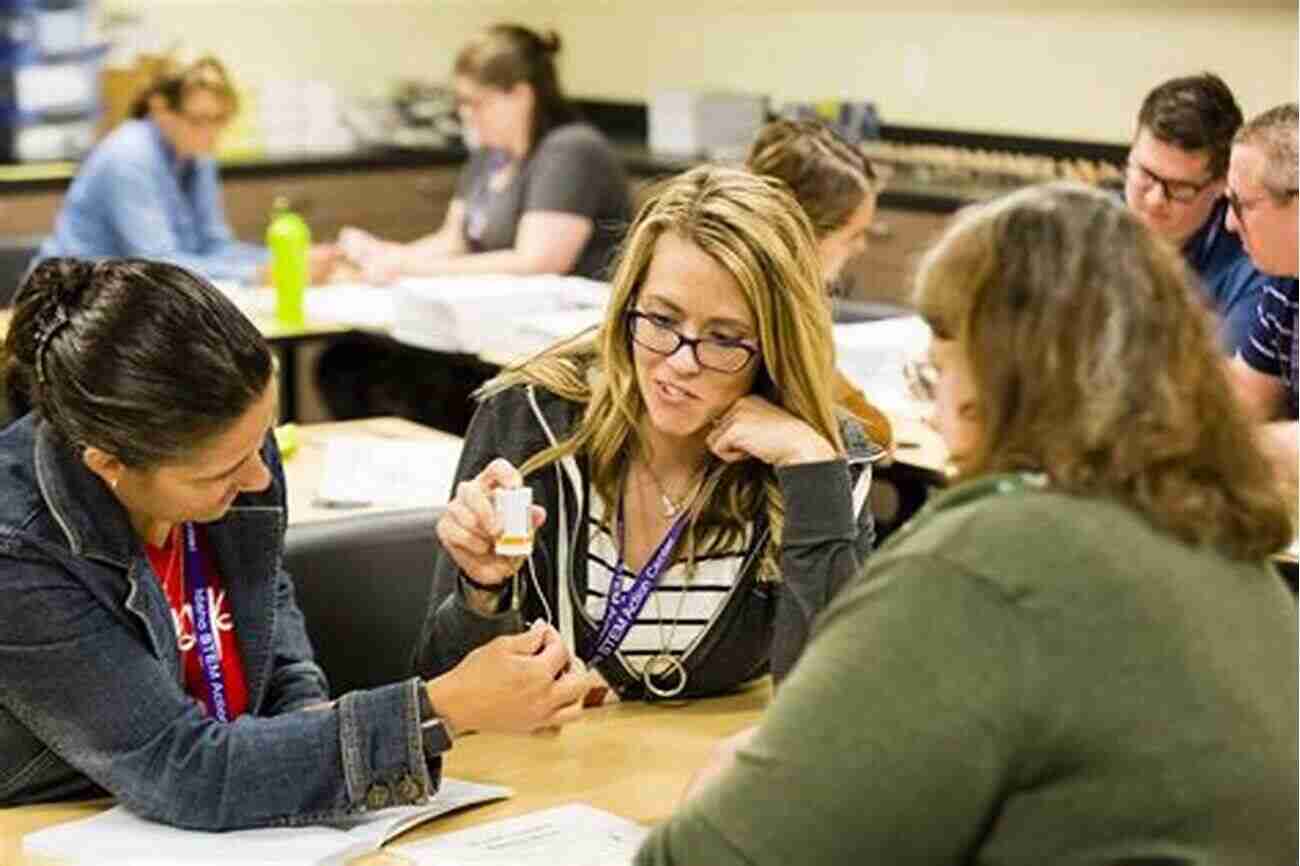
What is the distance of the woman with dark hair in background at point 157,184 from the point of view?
5785mm

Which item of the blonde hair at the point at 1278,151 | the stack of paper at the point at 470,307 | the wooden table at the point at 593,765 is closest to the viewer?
the wooden table at the point at 593,765

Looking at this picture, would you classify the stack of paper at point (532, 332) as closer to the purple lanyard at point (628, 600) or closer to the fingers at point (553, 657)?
the purple lanyard at point (628, 600)

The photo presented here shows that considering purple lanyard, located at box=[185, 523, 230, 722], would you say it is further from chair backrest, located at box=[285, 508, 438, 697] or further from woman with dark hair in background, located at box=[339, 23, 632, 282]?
woman with dark hair in background, located at box=[339, 23, 632, 282]

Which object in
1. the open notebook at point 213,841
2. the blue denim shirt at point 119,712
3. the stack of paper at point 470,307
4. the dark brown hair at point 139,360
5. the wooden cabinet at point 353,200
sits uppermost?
the dark brown hair at point 139,360

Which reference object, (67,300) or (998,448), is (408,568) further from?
(998,448)

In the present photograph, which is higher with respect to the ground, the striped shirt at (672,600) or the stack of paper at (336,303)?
the striped shirt at (672,600)

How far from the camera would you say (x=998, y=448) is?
145 cm

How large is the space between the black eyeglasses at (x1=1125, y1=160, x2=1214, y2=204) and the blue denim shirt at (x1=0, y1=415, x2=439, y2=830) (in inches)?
95.4

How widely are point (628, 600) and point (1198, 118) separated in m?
2.07

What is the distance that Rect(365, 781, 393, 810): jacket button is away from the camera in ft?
6.86

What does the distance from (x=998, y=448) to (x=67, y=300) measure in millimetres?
1027

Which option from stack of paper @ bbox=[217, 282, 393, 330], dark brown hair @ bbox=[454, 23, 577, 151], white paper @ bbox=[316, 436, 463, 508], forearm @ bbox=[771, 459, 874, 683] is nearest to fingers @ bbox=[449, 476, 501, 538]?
forearm @ bbox=[771, 459, 874, 683]

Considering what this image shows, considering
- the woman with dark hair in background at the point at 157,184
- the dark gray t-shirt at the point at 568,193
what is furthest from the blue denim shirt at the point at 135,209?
the dark gray t-shirt at the point at 568,193

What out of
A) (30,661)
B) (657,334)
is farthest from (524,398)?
(30,661)
